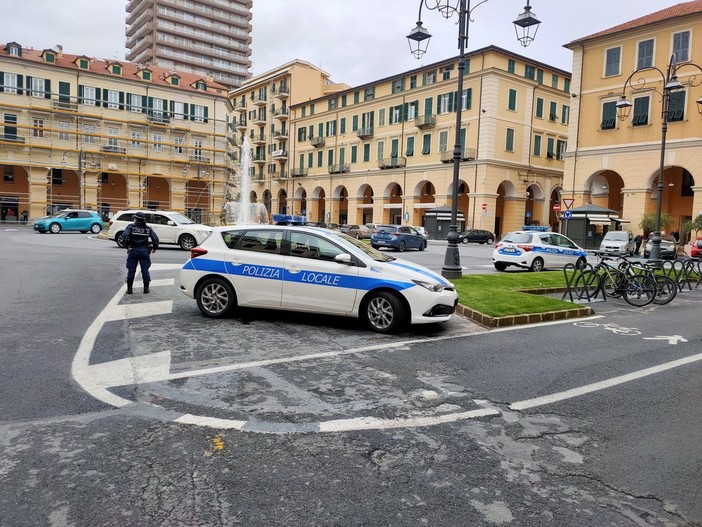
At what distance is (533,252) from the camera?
60.5 ft

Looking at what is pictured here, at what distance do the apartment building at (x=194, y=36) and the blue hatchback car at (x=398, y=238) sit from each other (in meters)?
77.7

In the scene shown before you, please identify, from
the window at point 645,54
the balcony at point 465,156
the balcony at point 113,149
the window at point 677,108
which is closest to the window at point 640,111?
the window at point 677,108

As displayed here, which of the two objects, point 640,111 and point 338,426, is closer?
point 338,426

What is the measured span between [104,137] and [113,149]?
146 centimetres

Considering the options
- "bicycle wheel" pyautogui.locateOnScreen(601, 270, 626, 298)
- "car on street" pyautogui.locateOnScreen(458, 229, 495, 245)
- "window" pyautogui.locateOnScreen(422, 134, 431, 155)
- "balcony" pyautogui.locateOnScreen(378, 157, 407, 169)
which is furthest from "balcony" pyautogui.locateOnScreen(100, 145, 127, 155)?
"bicycle wheel" pyautogui.locateOnScreen(601, 270, 626, 298)

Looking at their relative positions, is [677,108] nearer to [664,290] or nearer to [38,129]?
[664,290]

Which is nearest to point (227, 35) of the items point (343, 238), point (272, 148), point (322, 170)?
point (272, 148)

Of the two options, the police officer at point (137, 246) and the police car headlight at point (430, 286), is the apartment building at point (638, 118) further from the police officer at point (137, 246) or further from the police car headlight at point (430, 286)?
the police officer at point (137, 246)

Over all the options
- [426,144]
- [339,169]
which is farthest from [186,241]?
[339,169]

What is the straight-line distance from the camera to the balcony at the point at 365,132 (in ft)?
192

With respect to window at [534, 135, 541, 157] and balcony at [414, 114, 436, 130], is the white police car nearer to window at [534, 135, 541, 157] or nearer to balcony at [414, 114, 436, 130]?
balcony at [414, 114, 436, 130]

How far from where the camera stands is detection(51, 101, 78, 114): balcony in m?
54.1

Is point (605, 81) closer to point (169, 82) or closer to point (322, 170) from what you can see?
point (322, 170)

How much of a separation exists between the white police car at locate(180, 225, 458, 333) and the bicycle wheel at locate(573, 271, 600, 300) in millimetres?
5425
